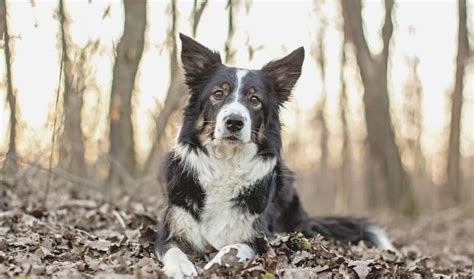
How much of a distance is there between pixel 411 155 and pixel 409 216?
22.4 meters

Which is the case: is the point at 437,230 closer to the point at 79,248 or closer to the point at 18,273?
the point at 79,248

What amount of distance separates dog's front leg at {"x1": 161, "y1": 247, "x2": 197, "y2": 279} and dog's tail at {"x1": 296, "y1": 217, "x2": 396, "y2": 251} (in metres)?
3.02

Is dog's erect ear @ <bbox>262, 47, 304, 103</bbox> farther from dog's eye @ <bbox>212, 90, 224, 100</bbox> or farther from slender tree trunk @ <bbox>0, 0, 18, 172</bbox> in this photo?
slender tree trunk @ <bbox>0, 0, 18, 172</bbox>

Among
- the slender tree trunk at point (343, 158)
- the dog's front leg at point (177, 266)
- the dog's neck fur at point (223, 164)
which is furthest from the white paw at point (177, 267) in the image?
the slender tree trunk at point (343, 158)

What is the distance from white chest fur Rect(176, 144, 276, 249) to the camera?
234 inches

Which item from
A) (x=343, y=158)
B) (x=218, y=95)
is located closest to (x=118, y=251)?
(x=218, y=95)

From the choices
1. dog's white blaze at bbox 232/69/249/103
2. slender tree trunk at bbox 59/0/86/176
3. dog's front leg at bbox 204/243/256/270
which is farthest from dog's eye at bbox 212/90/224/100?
slender tree trunk at bbox 59/0/86/176

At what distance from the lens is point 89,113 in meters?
16.0

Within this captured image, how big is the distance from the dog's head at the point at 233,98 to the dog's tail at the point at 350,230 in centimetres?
214

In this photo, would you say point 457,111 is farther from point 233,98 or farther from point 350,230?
point 233,98

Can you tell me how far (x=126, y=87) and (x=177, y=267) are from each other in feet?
28.4

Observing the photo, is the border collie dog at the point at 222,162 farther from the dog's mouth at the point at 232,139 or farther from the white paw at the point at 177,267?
the white paw at the point at 177,267

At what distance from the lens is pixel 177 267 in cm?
504

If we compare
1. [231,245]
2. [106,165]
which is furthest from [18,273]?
[106,165]
